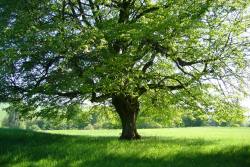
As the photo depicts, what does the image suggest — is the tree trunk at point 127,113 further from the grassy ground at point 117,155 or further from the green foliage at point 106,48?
the grassy ground at point 117,155

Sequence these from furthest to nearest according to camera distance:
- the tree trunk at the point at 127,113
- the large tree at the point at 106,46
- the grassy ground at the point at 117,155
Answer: the tree trunk at the point at 127,113 < the large tree at the point at 106,46 < the grassy ground at the point at 117,155

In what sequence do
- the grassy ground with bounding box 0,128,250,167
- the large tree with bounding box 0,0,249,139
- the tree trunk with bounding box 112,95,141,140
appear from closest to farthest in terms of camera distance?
the grassy ground with bounding box 0,128,250,167
the large tree with bounding box 0,0,249,139
the tree trunk with bounding box 112,95,141,140

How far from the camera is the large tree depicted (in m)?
20.6

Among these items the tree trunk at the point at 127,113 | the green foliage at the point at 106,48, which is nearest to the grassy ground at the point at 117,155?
the green foliage at the point at 106,48

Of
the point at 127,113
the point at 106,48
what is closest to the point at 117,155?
the point at 106,48

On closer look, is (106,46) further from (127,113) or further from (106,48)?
(127,113)

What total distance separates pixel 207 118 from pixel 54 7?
12.0 metres

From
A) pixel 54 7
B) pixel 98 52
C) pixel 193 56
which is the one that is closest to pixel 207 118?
pixel 193 56

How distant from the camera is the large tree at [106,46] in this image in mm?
20578

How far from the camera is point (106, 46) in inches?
864

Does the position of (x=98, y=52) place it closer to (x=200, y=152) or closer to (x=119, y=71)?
(x=119, y=71)

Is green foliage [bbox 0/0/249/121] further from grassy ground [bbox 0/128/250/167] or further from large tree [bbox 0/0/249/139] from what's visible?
grassy ground [bbox 0/128/250/167]

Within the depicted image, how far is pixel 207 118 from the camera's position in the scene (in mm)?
26922

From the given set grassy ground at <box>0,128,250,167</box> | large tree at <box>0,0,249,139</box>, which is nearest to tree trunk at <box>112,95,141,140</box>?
large tree at <box>0,0,249,139</box>
